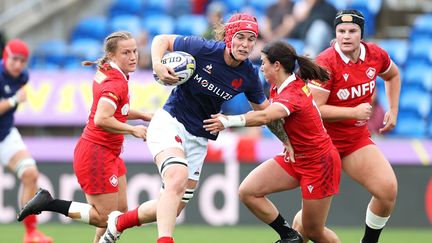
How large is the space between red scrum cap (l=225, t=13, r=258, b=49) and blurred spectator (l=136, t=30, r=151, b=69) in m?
7.58

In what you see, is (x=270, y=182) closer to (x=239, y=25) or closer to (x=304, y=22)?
(x=239, y=25)

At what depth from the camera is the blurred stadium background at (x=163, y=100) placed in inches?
535

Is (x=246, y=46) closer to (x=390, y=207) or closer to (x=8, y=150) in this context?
(x=390, y=207)

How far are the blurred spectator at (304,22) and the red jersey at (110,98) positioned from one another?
6515 mm

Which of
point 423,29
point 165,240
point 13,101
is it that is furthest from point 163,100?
point 165,240

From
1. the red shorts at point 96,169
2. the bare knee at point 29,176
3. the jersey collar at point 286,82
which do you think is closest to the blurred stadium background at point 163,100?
the bare knee at point 29,176

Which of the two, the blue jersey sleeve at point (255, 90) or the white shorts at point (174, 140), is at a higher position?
the blue jersey sleeve at point (255, 90)

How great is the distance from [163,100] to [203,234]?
11.2ft

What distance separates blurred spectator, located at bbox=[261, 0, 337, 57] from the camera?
1570 centimetres

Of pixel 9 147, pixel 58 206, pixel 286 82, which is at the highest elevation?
pixel 286 82

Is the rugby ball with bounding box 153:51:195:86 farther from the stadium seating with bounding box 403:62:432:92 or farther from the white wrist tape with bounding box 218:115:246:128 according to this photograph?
the stadium seating with bounding box 403:62:432:92

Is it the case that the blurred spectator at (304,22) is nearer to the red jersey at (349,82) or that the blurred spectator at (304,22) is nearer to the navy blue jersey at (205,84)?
the red jersey at (349,82)

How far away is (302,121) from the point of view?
886 centimetres

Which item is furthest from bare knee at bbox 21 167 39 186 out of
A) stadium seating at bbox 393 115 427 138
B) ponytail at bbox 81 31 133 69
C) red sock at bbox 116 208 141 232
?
stadium seating at bbox 393 115 427 138
